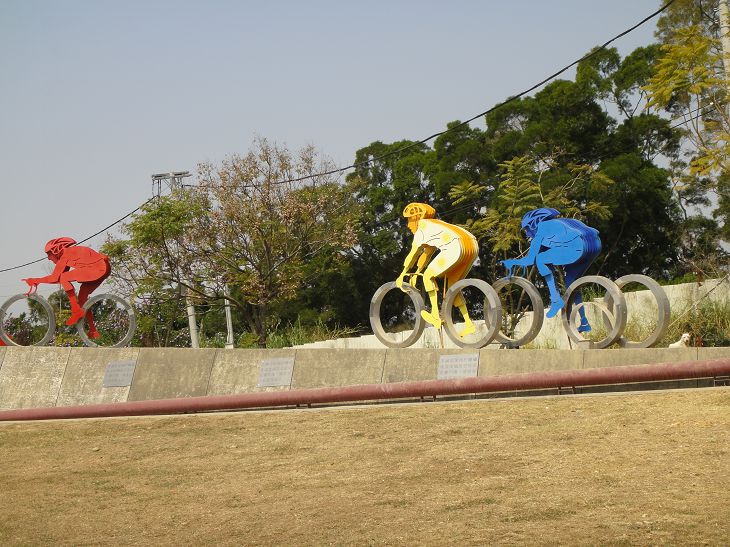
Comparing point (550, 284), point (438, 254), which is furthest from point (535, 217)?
point (438, 254)

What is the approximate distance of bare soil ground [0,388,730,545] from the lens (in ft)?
25.2

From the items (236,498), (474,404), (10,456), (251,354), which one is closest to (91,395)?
(251,354)

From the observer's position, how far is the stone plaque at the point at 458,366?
15.2 meters

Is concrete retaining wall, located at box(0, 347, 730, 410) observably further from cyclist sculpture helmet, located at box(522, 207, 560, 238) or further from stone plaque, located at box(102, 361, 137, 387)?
cyclist sculpture helmet, located at box(522, 207, 560, 238)

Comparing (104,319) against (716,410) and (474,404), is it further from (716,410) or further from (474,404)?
(716,410)

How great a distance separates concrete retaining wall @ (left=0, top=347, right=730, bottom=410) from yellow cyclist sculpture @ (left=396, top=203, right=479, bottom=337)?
1.58m

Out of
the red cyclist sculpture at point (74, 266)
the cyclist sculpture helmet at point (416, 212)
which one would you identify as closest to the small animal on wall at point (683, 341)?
the cyclist sculpture helmet at point (416, 212)

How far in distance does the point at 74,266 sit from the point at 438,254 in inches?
298

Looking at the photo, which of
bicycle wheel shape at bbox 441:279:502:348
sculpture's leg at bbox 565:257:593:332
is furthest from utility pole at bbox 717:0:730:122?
bicycle wheel shape at bbox 441:279:502:348

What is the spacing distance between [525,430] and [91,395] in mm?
9666

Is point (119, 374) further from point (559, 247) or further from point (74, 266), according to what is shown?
point (559, 247)

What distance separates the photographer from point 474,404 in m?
13.1

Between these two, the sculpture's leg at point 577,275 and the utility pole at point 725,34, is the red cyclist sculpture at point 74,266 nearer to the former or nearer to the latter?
the sculpture's leg at point 577,275

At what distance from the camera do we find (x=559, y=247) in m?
16.6
